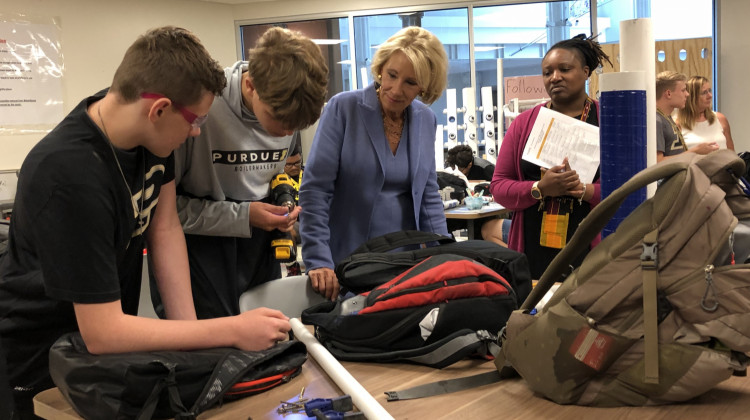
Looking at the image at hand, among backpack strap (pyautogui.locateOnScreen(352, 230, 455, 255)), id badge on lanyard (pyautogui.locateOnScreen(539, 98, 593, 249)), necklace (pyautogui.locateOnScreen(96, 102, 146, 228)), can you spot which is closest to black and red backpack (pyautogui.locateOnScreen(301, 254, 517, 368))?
backpack strap (pyautogui.locateOnScreen(352, 230, 455, 255))

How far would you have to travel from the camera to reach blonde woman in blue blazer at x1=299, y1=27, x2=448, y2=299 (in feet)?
6.59

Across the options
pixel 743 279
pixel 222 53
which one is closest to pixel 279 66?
pixel 743 279

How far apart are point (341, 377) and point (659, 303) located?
0.54 meters

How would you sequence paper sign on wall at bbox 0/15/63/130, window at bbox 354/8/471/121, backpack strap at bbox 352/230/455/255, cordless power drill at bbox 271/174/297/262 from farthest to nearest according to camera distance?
window at bbox 354/8/471/121 → paper sign on wall at bbox 0/15/63/130 → cordless power drill at bbox 271/174/297/262 → backpack strap at bbox 352/230/455/255

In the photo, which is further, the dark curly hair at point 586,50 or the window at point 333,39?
the window at point 333,39

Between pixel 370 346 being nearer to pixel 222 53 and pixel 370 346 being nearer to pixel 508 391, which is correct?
pixel 508 391

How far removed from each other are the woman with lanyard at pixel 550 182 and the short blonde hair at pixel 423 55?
0.45m

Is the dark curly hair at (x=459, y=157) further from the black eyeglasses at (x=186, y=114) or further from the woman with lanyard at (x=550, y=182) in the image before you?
the black eyeglasses at (x=186, y=114)

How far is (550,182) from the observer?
2127 millimetres

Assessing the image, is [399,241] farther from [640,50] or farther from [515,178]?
[515,178]

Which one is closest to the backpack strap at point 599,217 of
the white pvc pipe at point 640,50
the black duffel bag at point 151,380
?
the white pvc pipe at point 640,50

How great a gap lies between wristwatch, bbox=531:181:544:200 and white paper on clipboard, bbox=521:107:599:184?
0.07m

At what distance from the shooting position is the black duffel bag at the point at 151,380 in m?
1.05

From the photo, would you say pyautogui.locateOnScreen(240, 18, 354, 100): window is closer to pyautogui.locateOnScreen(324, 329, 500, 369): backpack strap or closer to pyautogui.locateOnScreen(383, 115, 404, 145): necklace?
pyautogui.locateOnScreen(383, 115, 404, 145): necklace
